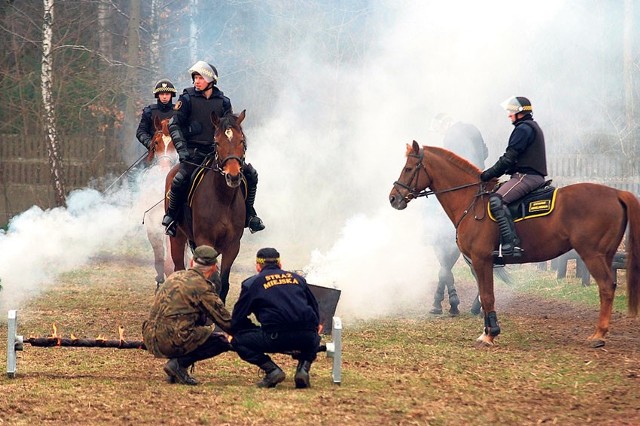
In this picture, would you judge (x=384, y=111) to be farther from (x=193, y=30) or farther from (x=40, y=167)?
(x=40, y=167)

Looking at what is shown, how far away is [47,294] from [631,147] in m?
17.7

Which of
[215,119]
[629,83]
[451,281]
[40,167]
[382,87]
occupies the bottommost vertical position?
[451,281]

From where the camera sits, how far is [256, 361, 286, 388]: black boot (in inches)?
379

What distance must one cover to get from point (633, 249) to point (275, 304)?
17.3ft

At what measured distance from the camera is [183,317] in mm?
9625

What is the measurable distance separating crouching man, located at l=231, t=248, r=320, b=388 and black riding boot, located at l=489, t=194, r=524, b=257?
406cm

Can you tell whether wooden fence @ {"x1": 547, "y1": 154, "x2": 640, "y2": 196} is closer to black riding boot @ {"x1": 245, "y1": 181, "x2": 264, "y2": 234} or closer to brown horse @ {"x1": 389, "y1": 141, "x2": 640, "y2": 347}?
brown horse @ {"x1": 389, "y1": 141, "x2": 640, "y2": 347}

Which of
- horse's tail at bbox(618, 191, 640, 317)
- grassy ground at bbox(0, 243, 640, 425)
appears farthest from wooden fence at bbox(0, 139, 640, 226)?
horse's tail at bbox(618, 191, 640, 317)

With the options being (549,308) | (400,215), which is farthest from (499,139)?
(549,308)

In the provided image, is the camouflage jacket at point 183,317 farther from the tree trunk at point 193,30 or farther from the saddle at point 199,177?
the tree trunk at point 193,30

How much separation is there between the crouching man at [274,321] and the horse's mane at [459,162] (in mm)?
4661

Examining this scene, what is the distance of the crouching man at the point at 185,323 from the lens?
379 inches

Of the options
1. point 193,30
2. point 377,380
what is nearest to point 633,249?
point 377,380

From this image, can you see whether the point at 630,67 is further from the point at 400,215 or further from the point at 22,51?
the point at 22,51
